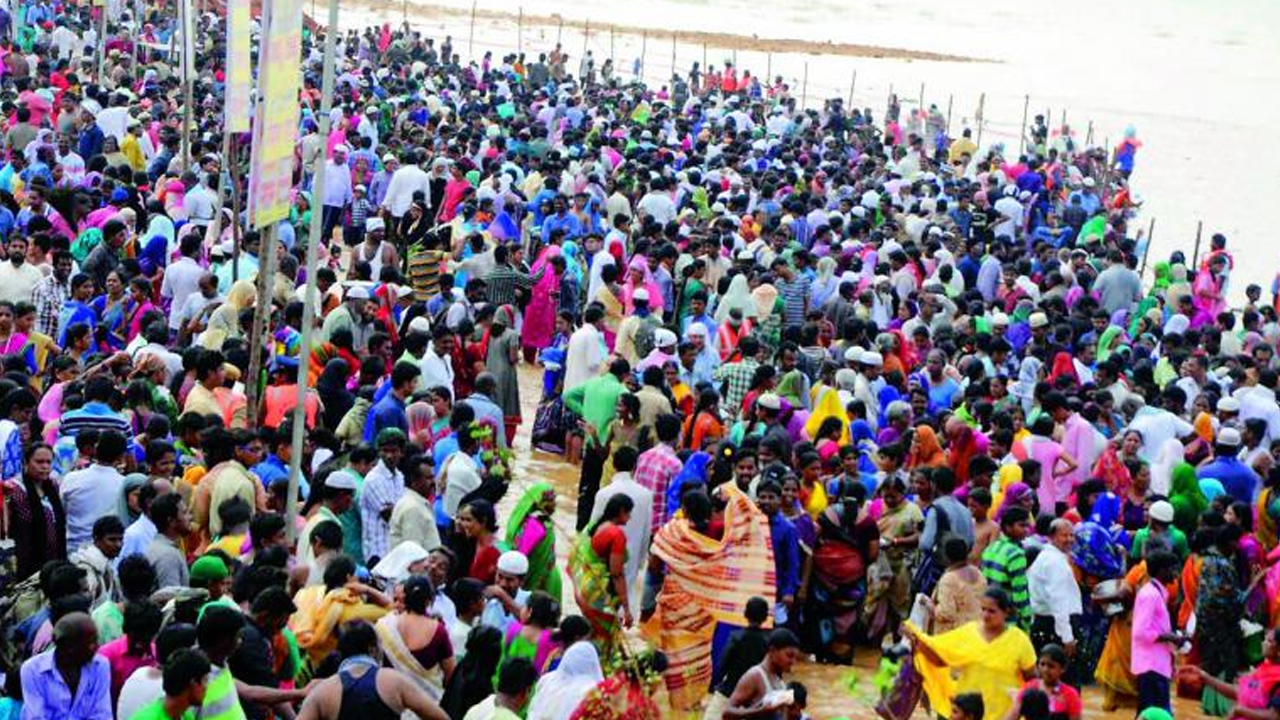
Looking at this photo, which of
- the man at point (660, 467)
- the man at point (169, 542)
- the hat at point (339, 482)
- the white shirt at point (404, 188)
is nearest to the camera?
the man at point (169, 542)

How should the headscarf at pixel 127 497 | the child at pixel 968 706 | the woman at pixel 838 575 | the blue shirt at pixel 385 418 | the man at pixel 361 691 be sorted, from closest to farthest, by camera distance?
1. the man at pixel 361 691
2. the child at pixel 968 706
3. the headscarf at pixel 127 497
4. the woman at pixel 838 575
5. the blue shirt at pixel 385 418

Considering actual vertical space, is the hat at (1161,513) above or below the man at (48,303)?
below

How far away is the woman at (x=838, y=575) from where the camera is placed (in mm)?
10297

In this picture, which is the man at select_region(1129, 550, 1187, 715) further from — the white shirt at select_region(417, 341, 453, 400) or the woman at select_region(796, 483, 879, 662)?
the white shirt at select_region(417, 341, 453, 400)

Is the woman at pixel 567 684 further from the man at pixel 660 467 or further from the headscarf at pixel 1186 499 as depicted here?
the headscarf at pixel 1186 499

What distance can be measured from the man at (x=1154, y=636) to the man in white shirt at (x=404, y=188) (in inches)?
381

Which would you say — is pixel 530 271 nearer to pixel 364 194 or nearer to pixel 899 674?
pixel 364 194

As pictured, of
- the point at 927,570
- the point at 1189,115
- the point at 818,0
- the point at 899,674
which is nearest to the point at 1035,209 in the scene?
the point at 927,570

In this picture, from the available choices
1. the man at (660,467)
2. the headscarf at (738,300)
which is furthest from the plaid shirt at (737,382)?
the headscarf at (738,300)

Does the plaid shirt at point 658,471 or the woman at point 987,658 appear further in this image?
the plaid shirt at point 658,471

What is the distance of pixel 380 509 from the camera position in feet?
30.6

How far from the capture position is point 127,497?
29.0 feet

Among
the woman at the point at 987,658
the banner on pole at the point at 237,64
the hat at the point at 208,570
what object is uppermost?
the banner on pole at the point at 237,64

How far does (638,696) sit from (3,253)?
303 inches
